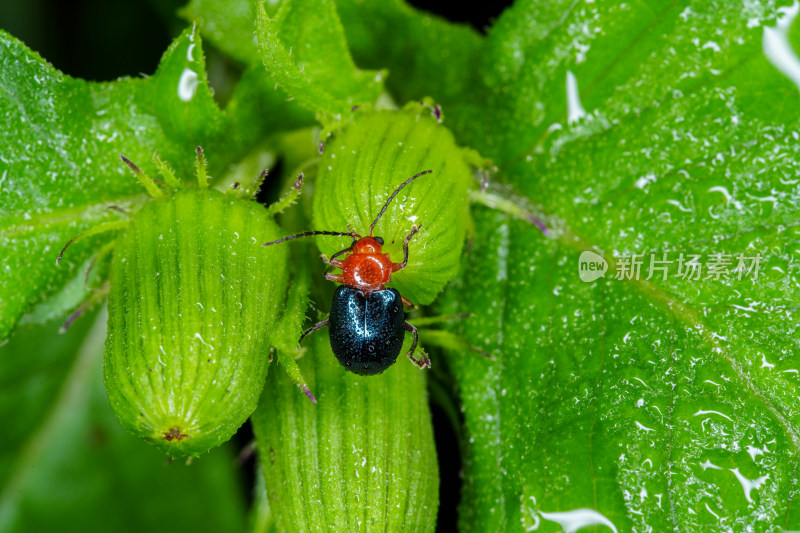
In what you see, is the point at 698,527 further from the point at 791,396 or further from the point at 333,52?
the point at 333,52

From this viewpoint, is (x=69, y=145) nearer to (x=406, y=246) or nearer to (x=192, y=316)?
(x=192, y=316)

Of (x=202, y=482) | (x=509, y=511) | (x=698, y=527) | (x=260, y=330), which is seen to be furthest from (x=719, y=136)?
(x=202, y=482)

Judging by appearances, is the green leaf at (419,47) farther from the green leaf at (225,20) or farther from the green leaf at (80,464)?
the green leaf at (80,464)

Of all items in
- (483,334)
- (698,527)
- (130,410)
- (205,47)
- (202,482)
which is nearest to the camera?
(130,410)

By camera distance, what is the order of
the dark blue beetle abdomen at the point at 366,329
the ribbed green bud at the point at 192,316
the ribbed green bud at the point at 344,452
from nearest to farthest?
the ribbed green bud at the point at 192,316 → the dark blue beetle abdomen at the point at 366,329 → the ribbed green bud at the point at 344,452

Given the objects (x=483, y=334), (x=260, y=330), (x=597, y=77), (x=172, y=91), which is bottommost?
(x=260, y=330)

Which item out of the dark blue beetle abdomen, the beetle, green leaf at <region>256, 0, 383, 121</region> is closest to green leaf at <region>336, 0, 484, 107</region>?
green leaf at <region>256, 0, 383, 121</region>

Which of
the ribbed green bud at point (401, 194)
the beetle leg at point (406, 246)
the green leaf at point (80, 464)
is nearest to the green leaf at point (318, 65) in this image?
the ribbed green bud at point (401, 194)

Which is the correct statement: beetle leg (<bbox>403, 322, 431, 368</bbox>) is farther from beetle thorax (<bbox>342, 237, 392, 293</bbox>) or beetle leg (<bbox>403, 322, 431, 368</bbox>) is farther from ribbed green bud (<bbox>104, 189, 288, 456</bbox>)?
ribbed green bud (<bbox>104, 189, 288, 456</bbox>)
